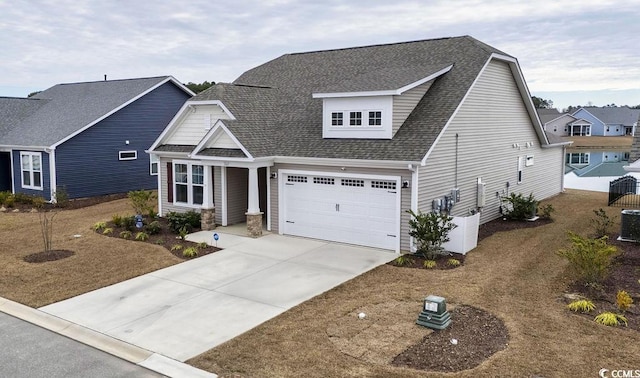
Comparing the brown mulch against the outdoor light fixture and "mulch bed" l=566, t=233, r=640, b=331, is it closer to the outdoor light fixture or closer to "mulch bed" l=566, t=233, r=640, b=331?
the outdoor light fixture

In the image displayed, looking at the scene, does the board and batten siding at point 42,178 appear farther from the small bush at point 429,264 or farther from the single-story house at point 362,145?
the small bush at point 429,264

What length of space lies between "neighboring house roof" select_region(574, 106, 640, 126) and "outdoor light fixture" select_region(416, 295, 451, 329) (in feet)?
254

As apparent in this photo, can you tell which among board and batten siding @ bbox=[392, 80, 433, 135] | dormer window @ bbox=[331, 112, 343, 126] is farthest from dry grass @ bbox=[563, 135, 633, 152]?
dormer window @ bbox=[331, 112, 343, 126]

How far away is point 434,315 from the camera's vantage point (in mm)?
8703

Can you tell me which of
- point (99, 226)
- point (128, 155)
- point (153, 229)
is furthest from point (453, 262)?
point (128, 155)

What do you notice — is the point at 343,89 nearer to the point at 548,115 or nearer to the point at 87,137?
the point at 87,137

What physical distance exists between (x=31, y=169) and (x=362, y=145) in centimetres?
1720

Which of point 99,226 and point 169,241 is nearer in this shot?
point 169,241

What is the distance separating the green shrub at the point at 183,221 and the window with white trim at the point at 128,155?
9.50m

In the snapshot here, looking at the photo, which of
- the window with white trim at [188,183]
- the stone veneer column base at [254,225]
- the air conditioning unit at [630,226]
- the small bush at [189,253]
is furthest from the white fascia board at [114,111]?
the air conditioning unit at [630,226]

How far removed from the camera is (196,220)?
17.8m

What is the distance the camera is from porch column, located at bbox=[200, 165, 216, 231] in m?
17.5

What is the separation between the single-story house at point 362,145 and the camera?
14680 millimetres

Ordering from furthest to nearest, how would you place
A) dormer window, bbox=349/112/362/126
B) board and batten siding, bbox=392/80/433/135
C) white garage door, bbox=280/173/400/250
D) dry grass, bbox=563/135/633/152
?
dry grass, bbox=563/135/633/152, dormer window, bbox=349/112/362/126, board and batten siding, bbox=392/80/433/135, white garage door, bbox=280/173/400/250
